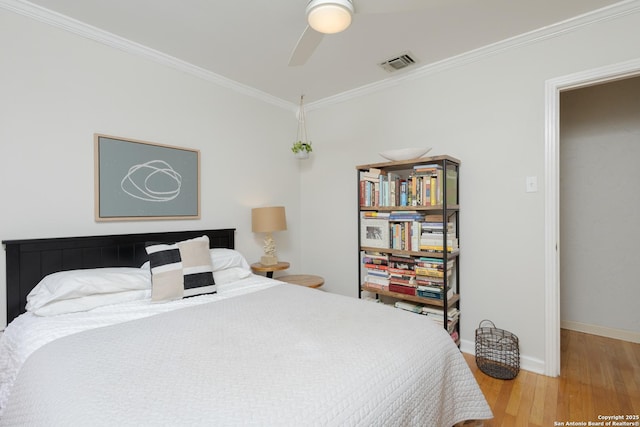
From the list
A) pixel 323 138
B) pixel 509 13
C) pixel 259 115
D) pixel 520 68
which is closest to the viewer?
pixel 509 13

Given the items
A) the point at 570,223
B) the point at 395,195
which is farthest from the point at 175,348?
the point at 570,223

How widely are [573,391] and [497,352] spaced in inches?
18.0

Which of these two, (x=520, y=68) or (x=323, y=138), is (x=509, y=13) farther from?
(x=323, y=138)

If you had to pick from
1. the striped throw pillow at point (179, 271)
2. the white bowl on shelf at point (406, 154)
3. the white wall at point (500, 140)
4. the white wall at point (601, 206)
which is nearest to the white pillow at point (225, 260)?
the striped throw pillow at point (179, 271)

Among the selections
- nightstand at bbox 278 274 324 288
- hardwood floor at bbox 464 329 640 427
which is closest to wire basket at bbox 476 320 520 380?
hardwood floor at bbox 464 329 640 427

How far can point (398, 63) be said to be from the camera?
2637 mm

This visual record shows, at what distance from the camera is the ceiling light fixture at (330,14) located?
140cm

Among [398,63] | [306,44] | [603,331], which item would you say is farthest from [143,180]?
[603,331]

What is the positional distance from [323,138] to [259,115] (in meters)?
0.75

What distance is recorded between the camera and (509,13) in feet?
6.55

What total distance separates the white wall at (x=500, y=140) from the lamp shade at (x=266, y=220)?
1.12 metres

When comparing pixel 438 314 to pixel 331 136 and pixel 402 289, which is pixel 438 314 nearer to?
pixel 402 289

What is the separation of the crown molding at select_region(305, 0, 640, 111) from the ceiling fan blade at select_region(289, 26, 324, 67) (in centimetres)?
137

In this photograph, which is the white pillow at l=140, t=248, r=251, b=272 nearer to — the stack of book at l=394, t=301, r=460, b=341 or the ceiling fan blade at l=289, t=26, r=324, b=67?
the stack of book at l=394, t=301, r=460, b=341
